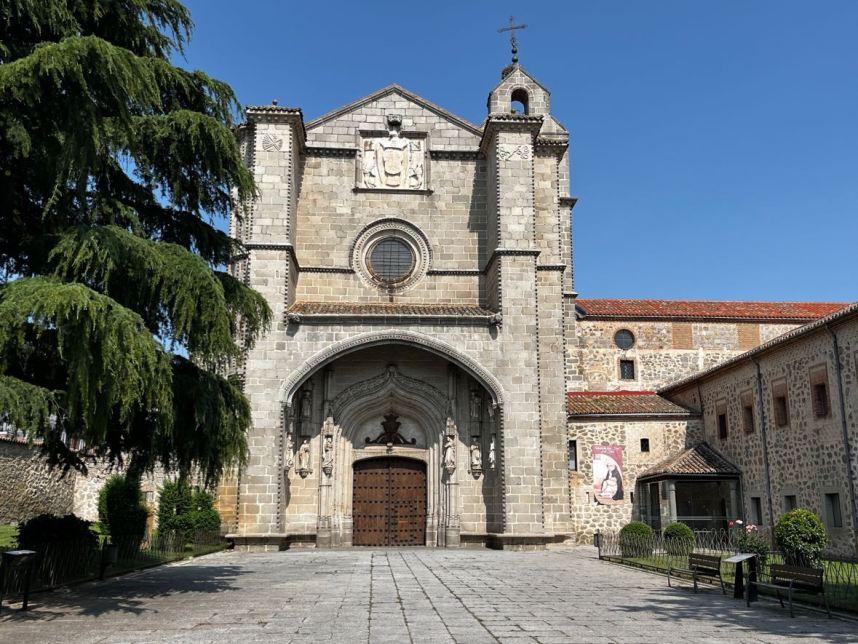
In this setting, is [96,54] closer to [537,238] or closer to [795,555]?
[795,555]

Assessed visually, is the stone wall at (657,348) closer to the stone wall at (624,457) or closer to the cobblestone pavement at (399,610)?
the stone wall at (624,457)

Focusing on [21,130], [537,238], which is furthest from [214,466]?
[537,238]

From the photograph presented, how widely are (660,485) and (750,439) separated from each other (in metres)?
2.76

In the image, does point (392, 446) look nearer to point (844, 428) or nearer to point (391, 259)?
point (391, 259)

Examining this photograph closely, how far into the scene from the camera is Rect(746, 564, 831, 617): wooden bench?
8664 mm

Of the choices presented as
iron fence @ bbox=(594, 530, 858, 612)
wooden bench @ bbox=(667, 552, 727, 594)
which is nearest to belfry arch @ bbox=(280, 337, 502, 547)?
iron fence @ bbox=(594, 530, 858, 612)

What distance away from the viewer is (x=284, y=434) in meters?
19.0

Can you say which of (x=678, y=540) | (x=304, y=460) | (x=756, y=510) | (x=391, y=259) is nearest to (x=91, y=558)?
(x=304, y=460)

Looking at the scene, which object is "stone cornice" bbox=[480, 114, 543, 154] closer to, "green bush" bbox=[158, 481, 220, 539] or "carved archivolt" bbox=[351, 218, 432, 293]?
"carved archivolt" bbox=[351, 218, 432, 293]

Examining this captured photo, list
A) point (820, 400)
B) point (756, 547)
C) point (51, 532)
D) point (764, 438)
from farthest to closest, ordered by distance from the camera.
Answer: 1. point (764, 438)
2. point (820, 400)
3. point (756, 547)
4. point (51, 532)

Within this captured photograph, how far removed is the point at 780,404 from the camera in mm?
20047

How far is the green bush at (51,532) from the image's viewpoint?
1085cm

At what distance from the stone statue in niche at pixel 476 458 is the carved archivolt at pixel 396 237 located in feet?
15.3

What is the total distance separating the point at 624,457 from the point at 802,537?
Result: 11.5m
